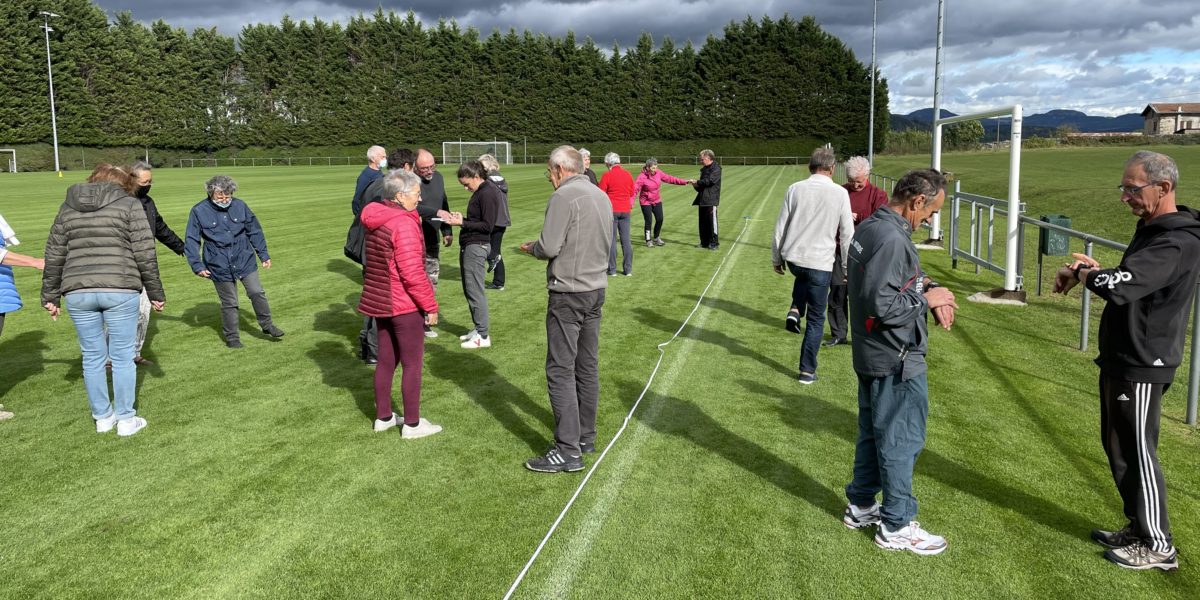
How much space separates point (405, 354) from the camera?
480 centimetres

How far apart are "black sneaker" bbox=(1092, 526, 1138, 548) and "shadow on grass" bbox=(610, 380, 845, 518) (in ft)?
3.81

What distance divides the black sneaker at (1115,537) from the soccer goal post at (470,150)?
177 ft

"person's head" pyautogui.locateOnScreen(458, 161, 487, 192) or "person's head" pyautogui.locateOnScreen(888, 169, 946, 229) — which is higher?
"person's head" pyautogui.locateOnScreen(458, 161, 487, 192)

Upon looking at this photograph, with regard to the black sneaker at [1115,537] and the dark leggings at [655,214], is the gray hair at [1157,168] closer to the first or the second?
the black sneaker at [1115,537]

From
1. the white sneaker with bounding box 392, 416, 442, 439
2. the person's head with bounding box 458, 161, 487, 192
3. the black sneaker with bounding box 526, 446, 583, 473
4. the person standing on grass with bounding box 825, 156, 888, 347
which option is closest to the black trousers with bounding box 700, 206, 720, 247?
the person standing on grass with bounding box 825, 156, 888, 347

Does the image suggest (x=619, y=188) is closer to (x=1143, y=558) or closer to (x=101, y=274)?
(x=101, y=274)

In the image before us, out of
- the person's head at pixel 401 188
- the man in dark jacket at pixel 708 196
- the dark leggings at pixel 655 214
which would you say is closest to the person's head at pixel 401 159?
the person's head at pixel 401 188

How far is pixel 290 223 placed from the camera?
55.1 ft

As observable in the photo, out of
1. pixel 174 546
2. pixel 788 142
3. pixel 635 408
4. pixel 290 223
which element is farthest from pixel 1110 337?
pixel 788 142

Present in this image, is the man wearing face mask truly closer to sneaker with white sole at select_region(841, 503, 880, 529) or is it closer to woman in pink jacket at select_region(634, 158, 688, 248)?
sneaker with white sole at select_region(841, 503, 880, 529)

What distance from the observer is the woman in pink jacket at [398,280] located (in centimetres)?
460

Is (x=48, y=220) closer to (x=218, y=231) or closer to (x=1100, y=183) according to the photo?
(x=218, y=231)

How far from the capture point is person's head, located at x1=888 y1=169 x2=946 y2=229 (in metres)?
3.29

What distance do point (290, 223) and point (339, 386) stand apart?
469 inches
